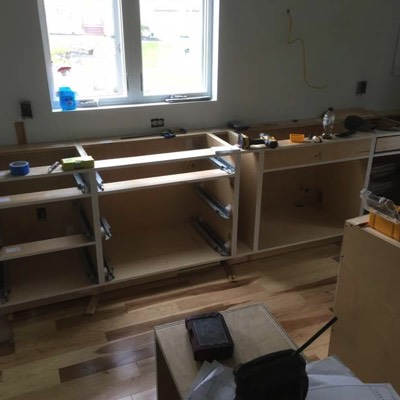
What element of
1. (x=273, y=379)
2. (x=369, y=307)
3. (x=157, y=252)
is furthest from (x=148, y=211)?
(x=273, y=379)

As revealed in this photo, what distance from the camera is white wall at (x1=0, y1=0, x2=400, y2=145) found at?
8.29 feet

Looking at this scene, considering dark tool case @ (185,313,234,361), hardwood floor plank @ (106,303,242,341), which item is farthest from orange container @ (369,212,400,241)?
hardwood floor plank @ (106,303,242,341)

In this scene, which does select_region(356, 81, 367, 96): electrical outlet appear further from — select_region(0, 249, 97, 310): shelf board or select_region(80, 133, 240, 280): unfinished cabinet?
select_region(0, 249, 97, 310): shelf board

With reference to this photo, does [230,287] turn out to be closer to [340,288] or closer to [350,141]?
[340,288]

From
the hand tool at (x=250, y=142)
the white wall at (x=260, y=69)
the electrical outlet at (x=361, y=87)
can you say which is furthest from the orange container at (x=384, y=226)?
the electrical outlet at (x=361, y=87)

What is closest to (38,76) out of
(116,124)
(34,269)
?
(116,124)

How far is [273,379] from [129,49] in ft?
7.88

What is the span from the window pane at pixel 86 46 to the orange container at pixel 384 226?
1943 mm

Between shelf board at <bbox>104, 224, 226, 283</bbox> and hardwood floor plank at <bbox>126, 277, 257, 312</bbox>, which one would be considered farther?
shelf board at <bbox>104, 224, 226, 283</bbox>

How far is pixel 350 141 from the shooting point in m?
2.87

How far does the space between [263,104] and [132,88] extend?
100cm

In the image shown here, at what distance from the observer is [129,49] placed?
2.78 metres

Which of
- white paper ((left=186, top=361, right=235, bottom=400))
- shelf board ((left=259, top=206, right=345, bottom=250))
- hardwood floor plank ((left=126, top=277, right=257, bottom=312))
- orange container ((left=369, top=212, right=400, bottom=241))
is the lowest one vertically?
hardwood floor plank ((left=126, top=277, right=257, bottom=312))

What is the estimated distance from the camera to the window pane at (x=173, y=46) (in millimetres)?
2828
